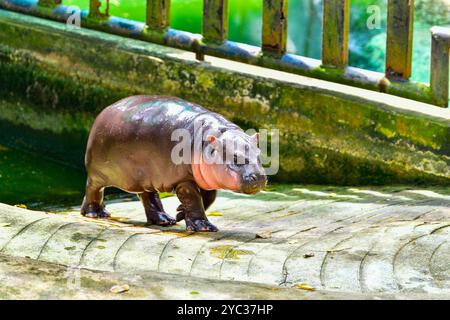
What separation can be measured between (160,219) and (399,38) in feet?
8.12

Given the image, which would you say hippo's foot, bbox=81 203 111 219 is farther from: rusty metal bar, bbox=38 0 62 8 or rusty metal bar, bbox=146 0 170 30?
rusty metal bar, bbox=38 0 62 8

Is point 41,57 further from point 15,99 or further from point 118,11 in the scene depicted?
point 118,11

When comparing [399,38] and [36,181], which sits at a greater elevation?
[399,38]

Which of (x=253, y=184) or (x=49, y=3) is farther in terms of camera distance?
(x=49, y=3)

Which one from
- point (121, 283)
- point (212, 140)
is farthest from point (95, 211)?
point (121, 283)

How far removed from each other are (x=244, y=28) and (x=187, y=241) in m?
6.35

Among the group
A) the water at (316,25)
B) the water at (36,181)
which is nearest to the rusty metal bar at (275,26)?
the water at (36,181)

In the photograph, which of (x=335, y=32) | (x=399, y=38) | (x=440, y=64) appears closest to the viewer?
(x=440, y=64)

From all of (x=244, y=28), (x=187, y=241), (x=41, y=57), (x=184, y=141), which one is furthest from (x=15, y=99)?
(x=187, y=241)

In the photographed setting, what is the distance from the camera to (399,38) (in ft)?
30.4

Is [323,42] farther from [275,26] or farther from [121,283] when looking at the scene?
[121,283]

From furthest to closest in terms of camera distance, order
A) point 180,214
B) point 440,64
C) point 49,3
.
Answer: point 49,3, point 440,64, point 180,214

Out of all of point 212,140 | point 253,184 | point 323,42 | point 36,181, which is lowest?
point 36,181
